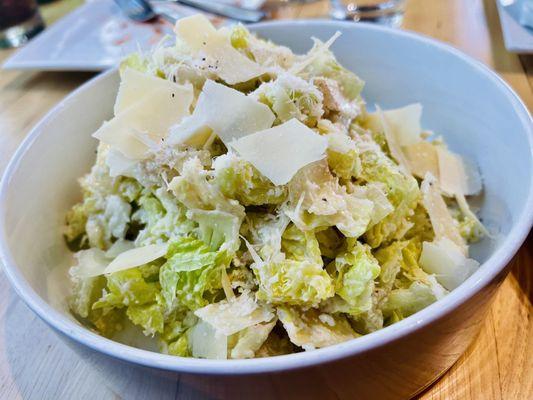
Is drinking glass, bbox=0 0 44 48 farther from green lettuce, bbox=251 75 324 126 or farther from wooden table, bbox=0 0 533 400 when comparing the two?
green lettuce, bbox=251 75 324 126

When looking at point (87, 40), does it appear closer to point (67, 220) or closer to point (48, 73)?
point (48, 73)

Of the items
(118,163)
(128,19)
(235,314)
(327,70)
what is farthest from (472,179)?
(128,19)

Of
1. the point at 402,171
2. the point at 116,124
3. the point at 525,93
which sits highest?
the point at 116,124

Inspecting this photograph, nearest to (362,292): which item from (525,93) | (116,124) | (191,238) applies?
(191,238)

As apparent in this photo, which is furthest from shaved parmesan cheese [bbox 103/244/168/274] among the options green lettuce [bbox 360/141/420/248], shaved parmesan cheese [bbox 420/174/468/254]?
shaved parmesan cheese [bbox 420/174/468/254]

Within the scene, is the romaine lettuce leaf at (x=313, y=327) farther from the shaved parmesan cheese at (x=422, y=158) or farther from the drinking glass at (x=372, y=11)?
the drinking glass at (x=372, y=11)
